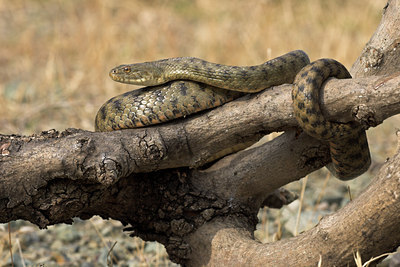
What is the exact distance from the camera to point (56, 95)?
31.0 feet

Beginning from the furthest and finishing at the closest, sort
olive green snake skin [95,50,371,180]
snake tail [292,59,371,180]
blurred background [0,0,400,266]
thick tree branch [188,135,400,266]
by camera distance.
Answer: blurred background [0,0,400,266], olive green snake skin [95,50,371,180], snake tail [292,59,371,180], thick tree branch [188,135,400,266]

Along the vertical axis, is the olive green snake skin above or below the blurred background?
below

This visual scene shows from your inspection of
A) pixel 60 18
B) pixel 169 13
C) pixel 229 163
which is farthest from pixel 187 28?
pixel 229 163

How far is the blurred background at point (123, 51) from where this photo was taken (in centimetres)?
615

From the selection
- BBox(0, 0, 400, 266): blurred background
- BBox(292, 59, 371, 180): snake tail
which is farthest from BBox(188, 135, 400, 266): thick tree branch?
BBox(0, 0, 400, 266): blurred background

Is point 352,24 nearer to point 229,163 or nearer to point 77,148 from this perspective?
point 229,163

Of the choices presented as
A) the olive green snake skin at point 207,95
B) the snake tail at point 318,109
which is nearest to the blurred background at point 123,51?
the olive green snake skin at point 207,95

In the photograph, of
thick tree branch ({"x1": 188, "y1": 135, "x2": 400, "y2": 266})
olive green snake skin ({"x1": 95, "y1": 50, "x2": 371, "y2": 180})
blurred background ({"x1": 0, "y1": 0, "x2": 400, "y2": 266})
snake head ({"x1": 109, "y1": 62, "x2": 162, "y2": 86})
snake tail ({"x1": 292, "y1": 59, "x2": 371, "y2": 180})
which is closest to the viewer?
thick tree branch ({"x1": 188, "y1": 135, "x2": 400, "y2": 266})

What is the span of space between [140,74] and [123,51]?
22.1 ft

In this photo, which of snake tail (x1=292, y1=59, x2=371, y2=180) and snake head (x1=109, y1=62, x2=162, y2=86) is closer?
snake tail (x1=292, y1=59, x2=371, y2=180)

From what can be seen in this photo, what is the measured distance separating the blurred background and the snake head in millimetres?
1833

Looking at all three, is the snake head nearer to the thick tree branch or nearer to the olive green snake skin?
the olive green snake skin

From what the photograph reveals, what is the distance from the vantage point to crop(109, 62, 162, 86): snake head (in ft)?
14.2

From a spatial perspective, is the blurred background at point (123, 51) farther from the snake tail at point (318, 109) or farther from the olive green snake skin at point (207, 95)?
the snake tail at point (318, 109)
